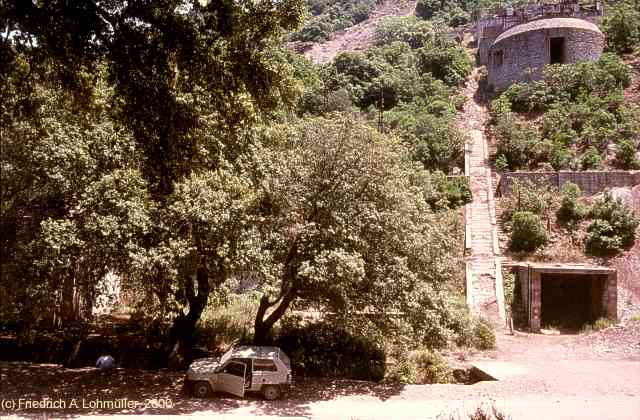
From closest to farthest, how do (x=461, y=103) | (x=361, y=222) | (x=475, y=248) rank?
(x=361, y=222), (x=475, y=248), (x=461, y=103)

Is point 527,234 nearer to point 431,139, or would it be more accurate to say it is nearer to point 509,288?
point 509,288

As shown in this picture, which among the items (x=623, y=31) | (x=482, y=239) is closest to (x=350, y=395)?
(x=482, y=239)

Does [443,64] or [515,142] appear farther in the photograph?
[443,64]

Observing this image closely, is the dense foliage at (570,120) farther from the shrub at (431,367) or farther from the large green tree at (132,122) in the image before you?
the large green tree at (132,122)

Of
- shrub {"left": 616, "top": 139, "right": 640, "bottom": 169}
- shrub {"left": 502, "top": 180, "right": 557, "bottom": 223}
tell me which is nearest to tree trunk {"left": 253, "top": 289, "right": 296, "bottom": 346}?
shrub {"left": 502, "top": 180, "right": 557, "bottom": 223}

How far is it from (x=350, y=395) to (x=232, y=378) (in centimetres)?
250

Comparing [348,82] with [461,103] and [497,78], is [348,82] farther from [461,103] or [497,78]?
Result: [497,78]

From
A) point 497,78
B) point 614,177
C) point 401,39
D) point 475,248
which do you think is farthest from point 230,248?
point 401,39

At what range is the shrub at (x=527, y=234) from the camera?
62.9 feet

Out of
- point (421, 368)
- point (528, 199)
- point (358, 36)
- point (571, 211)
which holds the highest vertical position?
point (358, 36)

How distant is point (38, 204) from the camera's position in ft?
29.1

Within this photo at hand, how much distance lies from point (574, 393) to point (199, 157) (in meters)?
9.01

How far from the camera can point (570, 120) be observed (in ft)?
89.9

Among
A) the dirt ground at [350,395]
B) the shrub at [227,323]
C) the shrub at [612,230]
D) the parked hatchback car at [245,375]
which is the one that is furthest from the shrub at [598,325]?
the parked hatchback car at [245,375]
